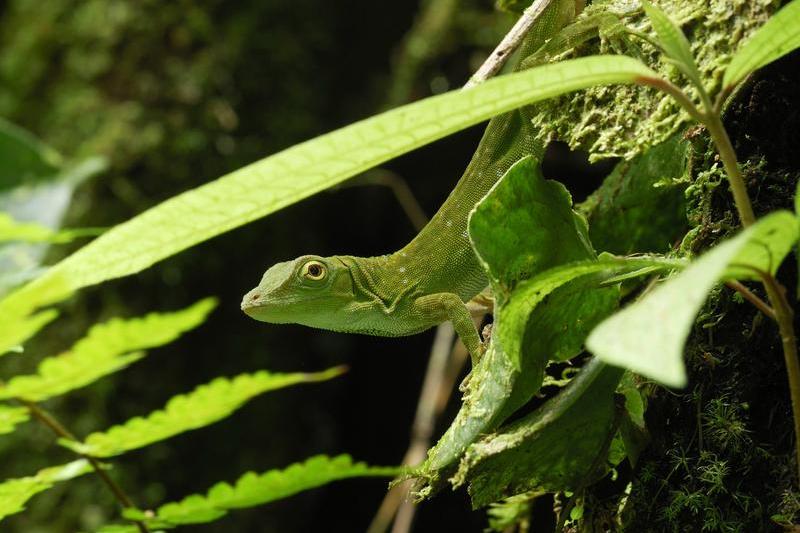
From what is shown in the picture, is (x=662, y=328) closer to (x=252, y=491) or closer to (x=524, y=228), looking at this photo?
(x=524, y=228)

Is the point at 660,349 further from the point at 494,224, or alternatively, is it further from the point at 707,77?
the point at 707,77

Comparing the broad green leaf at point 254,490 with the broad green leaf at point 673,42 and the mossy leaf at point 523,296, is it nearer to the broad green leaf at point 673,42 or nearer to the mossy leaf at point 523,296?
the mossy leaf at point 523,296

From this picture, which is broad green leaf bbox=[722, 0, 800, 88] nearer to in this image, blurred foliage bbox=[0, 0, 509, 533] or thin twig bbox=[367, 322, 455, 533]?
thin twig bbox=[367, 322, 455, 533]

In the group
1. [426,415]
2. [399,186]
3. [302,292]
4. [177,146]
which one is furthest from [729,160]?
[177,146]

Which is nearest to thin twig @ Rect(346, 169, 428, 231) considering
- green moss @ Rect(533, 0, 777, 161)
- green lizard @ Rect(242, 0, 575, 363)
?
green lizard @ Rect(242, 0, 575, 363)

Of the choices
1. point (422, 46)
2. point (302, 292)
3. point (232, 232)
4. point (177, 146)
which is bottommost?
point (302, 292)
